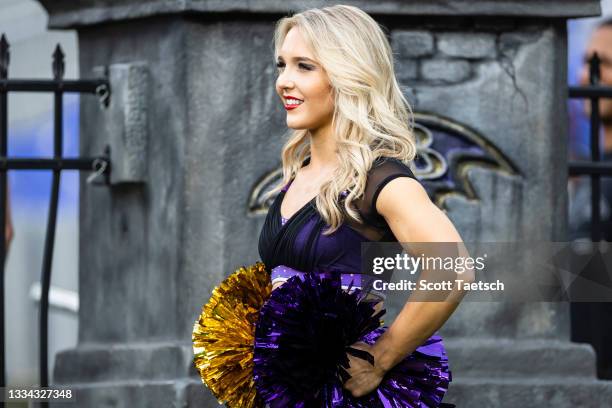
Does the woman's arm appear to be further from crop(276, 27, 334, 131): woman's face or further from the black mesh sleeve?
crop(276, 27, 334, 131): woman's face

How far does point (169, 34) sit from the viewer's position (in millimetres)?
5891

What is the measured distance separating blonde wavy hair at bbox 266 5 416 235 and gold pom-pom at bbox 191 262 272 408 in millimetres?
375

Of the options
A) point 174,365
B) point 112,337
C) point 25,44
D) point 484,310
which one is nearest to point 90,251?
point 112,337

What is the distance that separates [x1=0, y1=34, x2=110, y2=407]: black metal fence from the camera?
235 inches

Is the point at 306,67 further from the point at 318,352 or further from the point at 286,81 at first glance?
the point at 318,352

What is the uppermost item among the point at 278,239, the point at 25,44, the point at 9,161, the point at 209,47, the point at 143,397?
the point at 25,44

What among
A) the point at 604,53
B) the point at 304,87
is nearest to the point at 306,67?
the point at 304,87

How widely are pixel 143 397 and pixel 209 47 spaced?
4.57ft

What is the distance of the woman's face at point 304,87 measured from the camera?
4.31 m

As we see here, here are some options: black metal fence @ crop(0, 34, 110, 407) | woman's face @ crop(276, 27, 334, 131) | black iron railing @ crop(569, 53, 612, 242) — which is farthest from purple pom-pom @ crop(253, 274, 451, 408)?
black iron railing @ crop(569, 53, 612, 242)

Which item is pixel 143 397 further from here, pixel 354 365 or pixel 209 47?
pixel 354 365

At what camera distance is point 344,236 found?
413 centimetres

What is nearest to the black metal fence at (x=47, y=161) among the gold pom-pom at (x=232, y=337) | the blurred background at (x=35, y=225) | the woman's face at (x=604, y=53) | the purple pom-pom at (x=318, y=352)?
the gold pom-pom at (x=232, y=337)

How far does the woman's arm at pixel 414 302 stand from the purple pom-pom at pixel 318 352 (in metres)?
0.06
